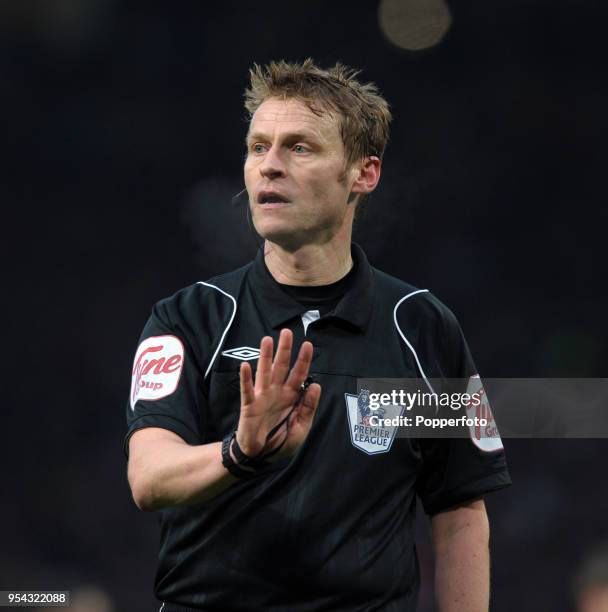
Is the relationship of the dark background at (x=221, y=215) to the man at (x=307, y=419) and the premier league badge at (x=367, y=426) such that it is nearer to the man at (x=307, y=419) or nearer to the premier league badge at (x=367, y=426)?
the man at (x=307, y=419)

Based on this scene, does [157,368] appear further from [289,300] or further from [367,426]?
[367,426]

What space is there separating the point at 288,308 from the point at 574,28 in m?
5.40

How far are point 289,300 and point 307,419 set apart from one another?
2.50 feet

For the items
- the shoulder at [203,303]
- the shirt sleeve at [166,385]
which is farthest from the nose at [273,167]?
the shirt sleeve at [166,385]

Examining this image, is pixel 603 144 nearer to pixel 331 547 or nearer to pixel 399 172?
pixel 399 172

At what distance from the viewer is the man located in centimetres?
265

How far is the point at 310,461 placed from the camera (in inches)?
109

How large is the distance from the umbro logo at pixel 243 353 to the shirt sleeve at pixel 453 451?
54 centimetres

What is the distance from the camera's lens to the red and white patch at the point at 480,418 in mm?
3070

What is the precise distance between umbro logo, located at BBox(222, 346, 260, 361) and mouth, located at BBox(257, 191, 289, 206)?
0.45 metres

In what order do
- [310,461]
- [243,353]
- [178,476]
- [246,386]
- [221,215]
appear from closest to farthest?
[246,386] < [178,476] < [310,461] < [243,353] < [221,215]

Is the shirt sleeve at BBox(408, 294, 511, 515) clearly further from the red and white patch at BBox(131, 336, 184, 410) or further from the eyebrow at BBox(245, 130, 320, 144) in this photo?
the red and white patch at BBox(131, 336, 184, 410)

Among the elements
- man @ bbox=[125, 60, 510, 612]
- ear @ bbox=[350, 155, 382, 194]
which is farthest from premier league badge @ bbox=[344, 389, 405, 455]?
ear @ bbox=[350, 155, 382, 194]

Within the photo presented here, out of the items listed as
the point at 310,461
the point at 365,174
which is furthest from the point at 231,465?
the point at 365,174
